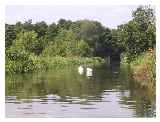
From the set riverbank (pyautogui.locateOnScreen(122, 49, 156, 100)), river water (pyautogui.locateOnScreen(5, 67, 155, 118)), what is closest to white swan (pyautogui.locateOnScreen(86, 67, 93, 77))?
river water (pyautogui.locateOnScreen(5, 67, 155, 118))

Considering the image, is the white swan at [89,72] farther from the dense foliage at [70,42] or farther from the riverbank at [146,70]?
the riverbank at [146,70]

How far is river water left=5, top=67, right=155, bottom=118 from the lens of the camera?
4425cm

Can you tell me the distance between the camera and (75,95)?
44312mm

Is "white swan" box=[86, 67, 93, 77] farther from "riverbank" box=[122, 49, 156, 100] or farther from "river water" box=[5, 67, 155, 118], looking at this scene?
"riverbank" box=[122, 49, 156, 100]

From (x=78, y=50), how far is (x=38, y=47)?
37 centimetres

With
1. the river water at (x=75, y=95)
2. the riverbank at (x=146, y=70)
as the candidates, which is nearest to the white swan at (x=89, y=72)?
the river water at (x=75, y=95)

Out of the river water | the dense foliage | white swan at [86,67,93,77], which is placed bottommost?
the river water

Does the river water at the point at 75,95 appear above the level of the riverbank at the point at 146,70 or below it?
below

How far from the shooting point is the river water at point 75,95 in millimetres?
44250

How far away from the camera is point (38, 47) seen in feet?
146

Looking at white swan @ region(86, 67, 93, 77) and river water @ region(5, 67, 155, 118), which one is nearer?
river water @ region(5, 67, 155, 118)

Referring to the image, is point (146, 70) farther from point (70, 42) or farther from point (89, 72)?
point (70, 42)

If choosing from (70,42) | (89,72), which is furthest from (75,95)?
(70,42)

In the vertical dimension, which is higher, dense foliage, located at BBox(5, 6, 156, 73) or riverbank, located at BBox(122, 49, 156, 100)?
dense foliage, located at BBox(5, 6, 156, 73)
